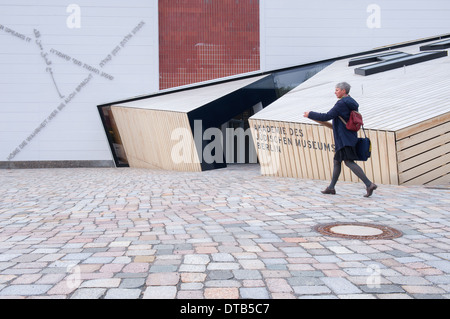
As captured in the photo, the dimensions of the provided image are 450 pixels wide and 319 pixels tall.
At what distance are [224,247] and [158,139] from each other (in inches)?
407

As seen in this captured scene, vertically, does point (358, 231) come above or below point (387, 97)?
below

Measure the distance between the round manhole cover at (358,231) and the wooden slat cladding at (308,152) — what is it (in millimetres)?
3162

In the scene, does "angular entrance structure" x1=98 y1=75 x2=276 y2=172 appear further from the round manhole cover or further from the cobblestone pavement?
the round manhole cover

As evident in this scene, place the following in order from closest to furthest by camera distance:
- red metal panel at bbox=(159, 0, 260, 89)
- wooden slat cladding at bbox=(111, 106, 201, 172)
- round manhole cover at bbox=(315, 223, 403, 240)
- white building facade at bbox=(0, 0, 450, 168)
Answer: round manhole cover at bbox=(315, 223, 403, 240) < wooden slat cladding at bbox=(111, 106, 201, 172) < white building facade at bbox=(0, 0, 450, 168) < red metal panel at bbox=(159, 0, 260, 89)

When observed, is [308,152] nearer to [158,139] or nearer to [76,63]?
[158,139]

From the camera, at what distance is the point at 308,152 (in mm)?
9461

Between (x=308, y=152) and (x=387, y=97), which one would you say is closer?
(x=308, y=152)

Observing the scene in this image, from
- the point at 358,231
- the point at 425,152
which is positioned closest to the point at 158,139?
the point at 425,152

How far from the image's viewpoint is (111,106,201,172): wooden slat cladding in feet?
43.1

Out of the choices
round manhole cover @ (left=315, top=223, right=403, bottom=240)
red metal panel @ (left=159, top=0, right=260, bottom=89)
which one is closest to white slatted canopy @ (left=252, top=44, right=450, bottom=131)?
round manhole cover @ (left=315, top=223, right=403, bottom=240)

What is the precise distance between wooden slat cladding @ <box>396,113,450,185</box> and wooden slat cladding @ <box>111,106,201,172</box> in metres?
6.25

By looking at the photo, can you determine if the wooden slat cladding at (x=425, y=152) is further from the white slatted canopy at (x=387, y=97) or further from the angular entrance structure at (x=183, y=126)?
the angular entrance structure at (x=183, y=126)

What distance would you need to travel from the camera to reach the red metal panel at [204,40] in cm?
1866

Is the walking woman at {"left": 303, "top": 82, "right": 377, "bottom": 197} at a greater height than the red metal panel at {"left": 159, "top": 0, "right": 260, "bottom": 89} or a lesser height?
lesser
